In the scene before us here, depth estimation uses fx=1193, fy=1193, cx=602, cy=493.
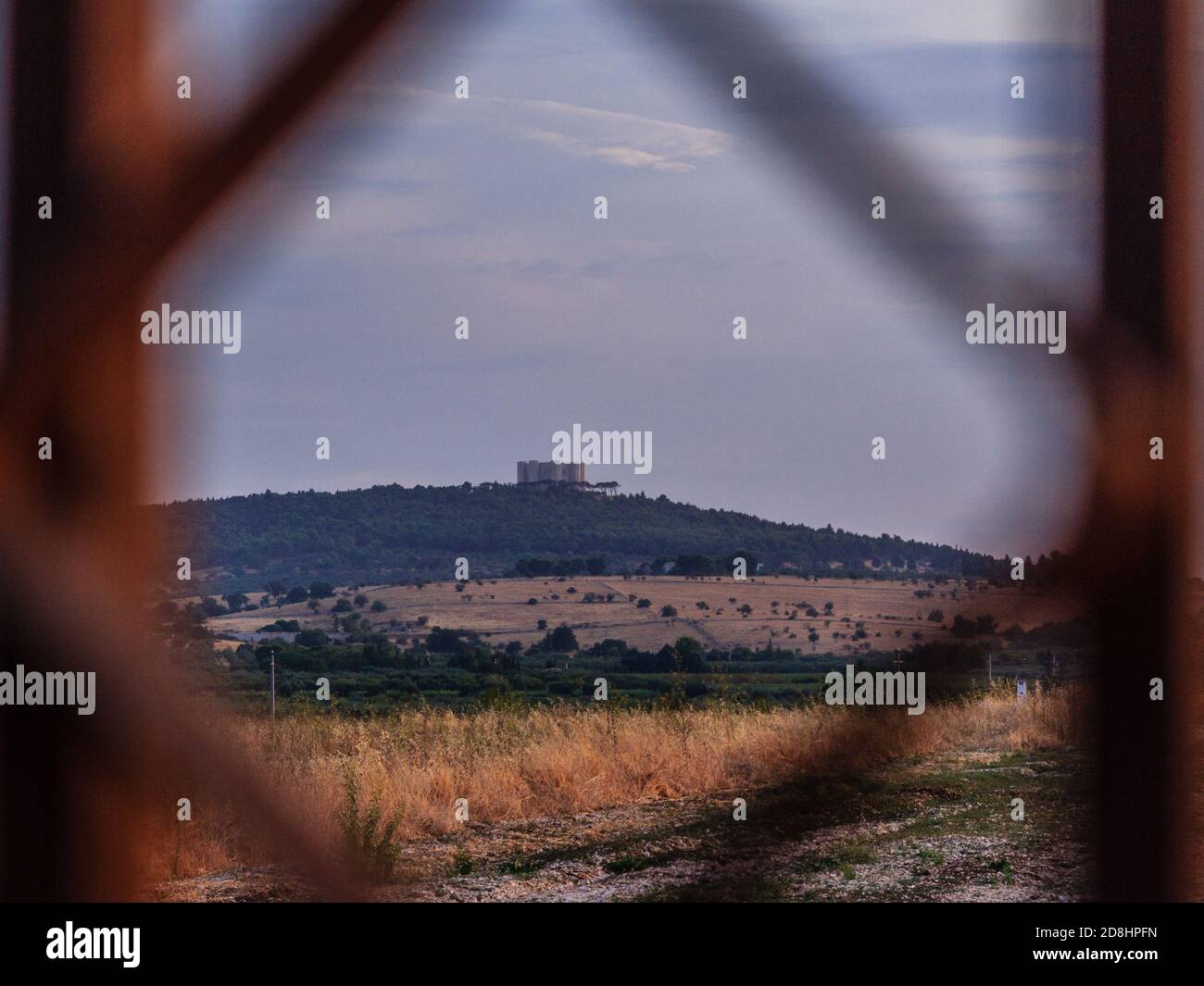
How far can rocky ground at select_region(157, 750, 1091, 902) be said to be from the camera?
1.53 meters

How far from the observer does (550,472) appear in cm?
618

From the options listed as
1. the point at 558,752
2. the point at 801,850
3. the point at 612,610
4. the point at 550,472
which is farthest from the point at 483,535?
the point at 801,850

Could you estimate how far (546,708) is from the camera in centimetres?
1119

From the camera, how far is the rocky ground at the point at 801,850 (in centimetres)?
153

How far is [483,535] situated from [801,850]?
722 inches

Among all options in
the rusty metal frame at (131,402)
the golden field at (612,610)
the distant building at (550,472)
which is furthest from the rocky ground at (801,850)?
the golden field at (612,610)

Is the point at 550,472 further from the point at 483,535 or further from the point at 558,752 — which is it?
the point at 483,535

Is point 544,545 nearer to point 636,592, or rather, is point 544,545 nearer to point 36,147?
point 636,592

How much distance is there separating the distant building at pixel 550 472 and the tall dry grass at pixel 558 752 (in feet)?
5.47

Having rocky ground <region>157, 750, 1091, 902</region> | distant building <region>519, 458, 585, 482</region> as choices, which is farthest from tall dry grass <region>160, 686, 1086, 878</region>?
distant building <region>519, 458, 585, 482</region>

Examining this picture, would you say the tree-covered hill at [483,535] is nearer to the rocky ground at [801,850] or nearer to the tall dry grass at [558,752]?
the tall dry grass at [558,752]

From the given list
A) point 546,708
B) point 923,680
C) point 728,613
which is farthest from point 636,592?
point 923,680
